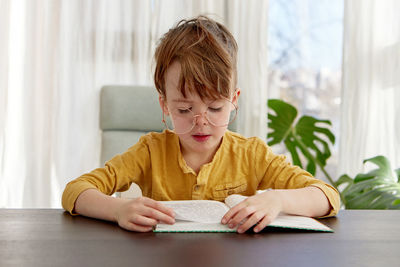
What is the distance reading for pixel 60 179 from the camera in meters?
2.85

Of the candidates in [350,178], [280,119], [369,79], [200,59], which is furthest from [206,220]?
[369,79]

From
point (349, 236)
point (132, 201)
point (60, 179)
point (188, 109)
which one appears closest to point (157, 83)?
point (188, 109)

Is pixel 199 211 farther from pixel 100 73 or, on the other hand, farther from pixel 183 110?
pixel 100 73

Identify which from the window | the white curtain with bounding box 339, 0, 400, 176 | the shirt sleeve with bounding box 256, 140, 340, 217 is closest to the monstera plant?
the white curtain with bounding box 339, 0, 400, 176

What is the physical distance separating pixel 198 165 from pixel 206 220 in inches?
16.7

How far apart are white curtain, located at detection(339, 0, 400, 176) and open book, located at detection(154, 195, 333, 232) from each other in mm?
2305

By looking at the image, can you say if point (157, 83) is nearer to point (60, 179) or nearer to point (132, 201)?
point (132, 201)

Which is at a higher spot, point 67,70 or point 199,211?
point 67,70

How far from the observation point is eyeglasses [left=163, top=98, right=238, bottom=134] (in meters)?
1.09

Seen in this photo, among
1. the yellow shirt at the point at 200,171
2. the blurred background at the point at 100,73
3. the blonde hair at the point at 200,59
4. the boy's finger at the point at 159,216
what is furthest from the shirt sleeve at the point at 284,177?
the blurred background at the point at 100,73

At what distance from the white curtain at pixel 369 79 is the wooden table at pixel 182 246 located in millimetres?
2297

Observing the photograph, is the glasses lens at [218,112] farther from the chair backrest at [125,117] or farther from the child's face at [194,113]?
the chair backrest at [125,117]

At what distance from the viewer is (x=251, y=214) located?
2.73ft

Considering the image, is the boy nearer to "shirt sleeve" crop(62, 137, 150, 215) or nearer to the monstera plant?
"shirt sleeve" crop(62, 137, 150, 215)
